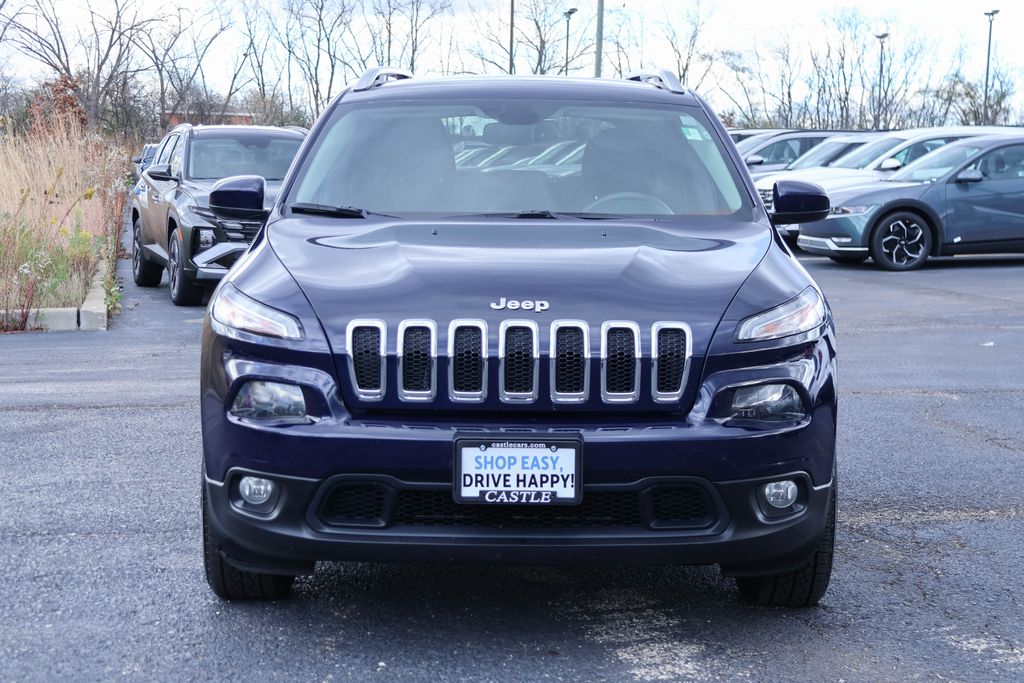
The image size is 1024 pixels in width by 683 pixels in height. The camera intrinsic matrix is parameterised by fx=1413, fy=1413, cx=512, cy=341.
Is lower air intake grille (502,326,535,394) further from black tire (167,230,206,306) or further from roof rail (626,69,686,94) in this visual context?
black tire (167,230,206,306)

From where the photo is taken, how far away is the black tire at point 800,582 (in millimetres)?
4133

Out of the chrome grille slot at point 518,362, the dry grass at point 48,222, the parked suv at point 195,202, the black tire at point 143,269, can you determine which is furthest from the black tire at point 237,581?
the black tire at point 143,269

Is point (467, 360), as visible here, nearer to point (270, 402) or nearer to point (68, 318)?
point (270, 402)

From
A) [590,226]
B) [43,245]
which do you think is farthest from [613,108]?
[43,245]

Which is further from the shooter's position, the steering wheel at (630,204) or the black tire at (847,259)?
the black tire at (847,259)

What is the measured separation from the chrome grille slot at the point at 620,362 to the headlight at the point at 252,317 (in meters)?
A: 0.84

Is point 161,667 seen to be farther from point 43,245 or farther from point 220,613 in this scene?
Answer: point 43,245

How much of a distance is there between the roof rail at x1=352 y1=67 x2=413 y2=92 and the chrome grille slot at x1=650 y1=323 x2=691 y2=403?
7.79ft

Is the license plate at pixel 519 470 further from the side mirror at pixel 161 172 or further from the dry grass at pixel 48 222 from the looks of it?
the side mirror at pixel 161 172

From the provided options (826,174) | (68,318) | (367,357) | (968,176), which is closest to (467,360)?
(367,357)

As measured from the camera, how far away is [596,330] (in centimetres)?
381

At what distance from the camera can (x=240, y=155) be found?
13.9m

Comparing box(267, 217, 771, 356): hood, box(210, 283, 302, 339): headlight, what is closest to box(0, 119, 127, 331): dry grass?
box(267, 217, 771, 356): hood

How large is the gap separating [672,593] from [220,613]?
1.42 meters
